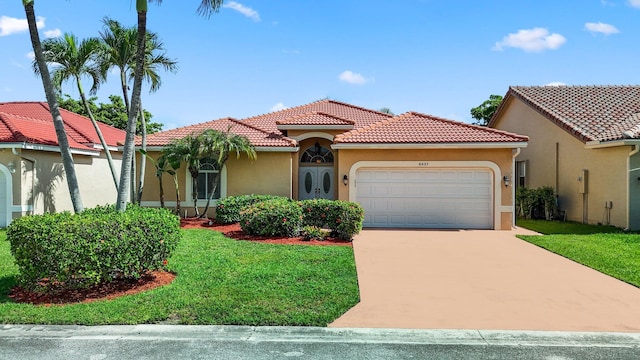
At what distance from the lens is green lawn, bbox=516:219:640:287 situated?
8797 millimetres

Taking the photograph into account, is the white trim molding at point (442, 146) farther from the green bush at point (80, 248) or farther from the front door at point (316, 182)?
the green bush at point (80, 248)

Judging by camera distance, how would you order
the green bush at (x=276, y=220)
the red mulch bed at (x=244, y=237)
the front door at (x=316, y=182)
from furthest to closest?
the front door at (x=316, y=182) → the green bush at (x=276, y=220) → the red mulch bed at (x=244, y=237)

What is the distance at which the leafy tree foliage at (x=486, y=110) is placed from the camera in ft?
126

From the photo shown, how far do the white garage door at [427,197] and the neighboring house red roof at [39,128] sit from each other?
12056mm

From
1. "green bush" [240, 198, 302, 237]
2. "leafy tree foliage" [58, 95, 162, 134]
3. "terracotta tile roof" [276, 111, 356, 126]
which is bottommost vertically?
"green bush" [240, 198, 302, 237]

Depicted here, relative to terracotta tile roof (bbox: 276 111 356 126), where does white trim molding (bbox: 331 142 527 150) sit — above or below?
below

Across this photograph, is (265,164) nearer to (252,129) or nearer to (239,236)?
(252,129)

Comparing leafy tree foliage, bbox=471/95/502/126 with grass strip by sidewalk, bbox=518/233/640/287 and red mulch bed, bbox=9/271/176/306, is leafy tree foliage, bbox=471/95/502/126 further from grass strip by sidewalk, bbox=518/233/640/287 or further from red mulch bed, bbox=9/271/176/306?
red mulch bed, bbox=9/271/176/306

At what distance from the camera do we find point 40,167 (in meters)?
15.2

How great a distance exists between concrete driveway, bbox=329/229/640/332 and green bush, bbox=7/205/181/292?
3598mm

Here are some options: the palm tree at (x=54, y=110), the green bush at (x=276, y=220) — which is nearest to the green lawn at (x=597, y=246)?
the green bush at (x=276, y=220)

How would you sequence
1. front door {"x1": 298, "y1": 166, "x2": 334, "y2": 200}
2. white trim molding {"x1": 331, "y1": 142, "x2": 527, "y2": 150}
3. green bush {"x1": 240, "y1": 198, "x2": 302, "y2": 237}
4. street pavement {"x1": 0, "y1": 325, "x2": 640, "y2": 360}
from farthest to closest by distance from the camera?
front door {"x1": 298, "y1": 166, "x2": 334, "y2": 200} → white trim molding {"x1": 331, "y1": 142, "x2": 527, "y2": 150} → green bush {"x1": 240, "y1": 198, "x2": 302, "y2": 237} → street pavement {"x1": 0, "y1": 325, "x2": 640, "y2": 360}

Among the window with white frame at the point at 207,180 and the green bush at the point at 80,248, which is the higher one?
the window with white frame at the point at 207,180

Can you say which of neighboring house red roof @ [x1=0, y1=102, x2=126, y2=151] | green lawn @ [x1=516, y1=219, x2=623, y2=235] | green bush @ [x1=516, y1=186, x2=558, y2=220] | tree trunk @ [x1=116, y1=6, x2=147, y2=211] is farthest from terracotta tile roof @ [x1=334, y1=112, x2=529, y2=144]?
neighboring house red roof @ [x1=0, y1=102, x2=126, y2=151]
